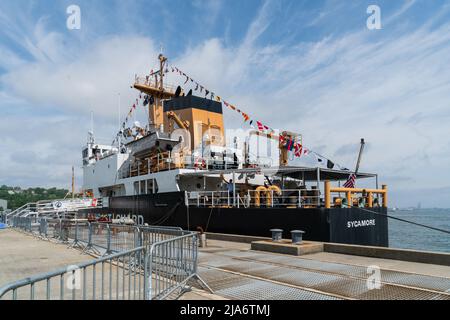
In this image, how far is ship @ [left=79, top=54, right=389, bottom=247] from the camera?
13141 mm

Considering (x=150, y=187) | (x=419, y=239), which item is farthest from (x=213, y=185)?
(x=419, y=239)

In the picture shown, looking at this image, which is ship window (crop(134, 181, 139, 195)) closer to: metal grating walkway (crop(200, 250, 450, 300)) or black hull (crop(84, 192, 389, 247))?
black hull (crop(84, 192, 389, 247))

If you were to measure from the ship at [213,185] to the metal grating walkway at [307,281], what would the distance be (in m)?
3.04

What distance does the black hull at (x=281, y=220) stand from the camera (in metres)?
A: 12.4

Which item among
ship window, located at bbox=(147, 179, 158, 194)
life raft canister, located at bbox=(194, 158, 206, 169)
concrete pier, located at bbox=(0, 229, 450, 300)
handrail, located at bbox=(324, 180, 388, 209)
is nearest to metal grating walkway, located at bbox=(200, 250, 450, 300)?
concrete pier, located at bbox=(0, 229, 450, 300)

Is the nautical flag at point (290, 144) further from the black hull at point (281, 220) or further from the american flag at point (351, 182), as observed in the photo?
the black hull at point (281, 220)

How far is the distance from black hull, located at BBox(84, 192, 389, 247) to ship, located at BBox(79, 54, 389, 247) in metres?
0.03

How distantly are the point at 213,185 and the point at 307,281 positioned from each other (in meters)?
13.4

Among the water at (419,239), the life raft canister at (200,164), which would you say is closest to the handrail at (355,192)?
the life raft canister at (200,164)

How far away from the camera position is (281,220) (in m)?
13.6

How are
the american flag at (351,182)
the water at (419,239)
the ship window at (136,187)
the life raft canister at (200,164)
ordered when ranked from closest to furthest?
the american flag at (351,182) < the life raft canister at (200,164) < the ship window at (136,187) < the water at (419,239)

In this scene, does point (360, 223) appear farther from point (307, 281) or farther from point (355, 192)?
point (307, 281)
